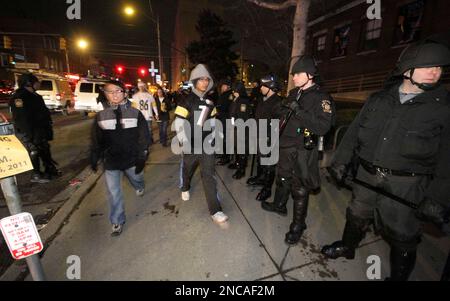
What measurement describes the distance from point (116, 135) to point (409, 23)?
51.0ft

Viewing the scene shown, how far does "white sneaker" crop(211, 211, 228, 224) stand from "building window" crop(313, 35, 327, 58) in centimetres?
1879

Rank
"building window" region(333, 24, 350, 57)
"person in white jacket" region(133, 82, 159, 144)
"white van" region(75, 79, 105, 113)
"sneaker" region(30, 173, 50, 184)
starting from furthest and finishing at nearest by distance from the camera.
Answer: "building window" region(333, 24, 350, 57) < "white van" region(75, 79, 105, 113) < "person in white jacket" region(133, 82, 159, 144) < "sneaker" region(30, 173, 50, 184)

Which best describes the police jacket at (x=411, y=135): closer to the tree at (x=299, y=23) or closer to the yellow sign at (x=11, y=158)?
the yellow sign at (x=11, y=158)

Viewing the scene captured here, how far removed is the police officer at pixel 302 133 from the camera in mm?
2703

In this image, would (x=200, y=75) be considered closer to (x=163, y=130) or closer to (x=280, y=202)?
(x=280, y=202)

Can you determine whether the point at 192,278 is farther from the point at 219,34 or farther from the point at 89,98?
the point at 219,34

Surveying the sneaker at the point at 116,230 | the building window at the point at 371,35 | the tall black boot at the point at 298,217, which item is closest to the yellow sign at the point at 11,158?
the sneaker at the point at 116,230

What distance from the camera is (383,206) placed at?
226 cm

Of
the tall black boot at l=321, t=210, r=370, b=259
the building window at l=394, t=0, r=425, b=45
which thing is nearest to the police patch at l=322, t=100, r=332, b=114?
the tall black boot at l=321, t=210, r=370, b=259

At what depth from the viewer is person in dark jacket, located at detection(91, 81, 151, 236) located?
3027mm

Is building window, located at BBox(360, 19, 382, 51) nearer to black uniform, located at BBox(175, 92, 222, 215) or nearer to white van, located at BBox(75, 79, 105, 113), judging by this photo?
black uniform, located at BBox(175, 92, 222, 215)

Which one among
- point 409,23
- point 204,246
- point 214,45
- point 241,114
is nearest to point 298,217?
point 204,246

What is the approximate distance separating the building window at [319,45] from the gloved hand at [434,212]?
63.0 feet
